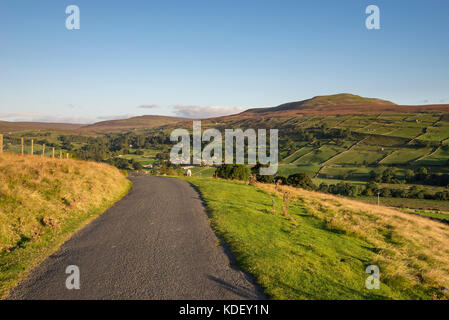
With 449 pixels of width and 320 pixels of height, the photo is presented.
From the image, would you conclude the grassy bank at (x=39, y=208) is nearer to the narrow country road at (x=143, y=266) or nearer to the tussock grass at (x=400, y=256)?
the narrow country road at (x=143, y=266)

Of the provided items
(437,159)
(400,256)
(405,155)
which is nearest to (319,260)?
(400,256)

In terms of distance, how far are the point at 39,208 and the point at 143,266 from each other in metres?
7.72

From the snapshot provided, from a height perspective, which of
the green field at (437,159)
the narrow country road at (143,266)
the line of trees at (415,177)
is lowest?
the line of trees at (415,177)

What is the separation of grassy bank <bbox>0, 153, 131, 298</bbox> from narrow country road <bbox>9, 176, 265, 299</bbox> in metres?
0.58

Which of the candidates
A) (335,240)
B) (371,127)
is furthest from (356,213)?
(371,127)

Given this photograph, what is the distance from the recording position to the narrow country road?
627 centimetres

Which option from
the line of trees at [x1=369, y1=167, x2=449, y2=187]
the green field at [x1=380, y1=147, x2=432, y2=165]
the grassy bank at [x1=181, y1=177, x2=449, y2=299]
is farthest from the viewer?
the green field at [x1=380, y1=147, x2=432, y2=165]

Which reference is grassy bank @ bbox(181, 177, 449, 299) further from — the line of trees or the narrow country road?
the line of trees

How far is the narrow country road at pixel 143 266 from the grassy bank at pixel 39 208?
23.0 inches

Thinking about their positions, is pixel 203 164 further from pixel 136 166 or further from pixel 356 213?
pixel 356 213

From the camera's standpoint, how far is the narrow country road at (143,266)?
6270 millimetres

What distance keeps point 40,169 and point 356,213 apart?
2386 centimetres

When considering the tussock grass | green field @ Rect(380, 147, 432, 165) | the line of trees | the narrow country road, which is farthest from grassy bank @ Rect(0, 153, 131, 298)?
green field @ Rect(380, 147, 432, 165)

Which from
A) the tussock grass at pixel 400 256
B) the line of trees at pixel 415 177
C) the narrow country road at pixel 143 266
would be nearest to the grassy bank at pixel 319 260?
the tussock grass at pixel 400 256
